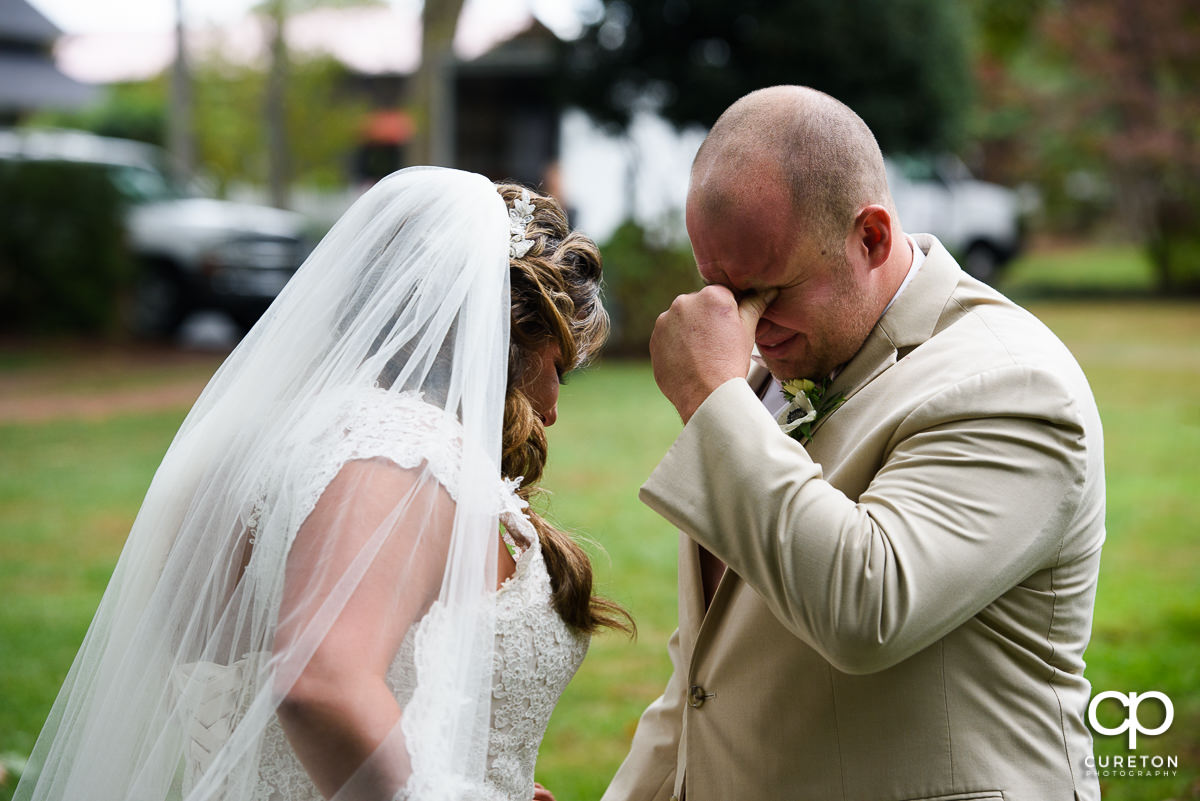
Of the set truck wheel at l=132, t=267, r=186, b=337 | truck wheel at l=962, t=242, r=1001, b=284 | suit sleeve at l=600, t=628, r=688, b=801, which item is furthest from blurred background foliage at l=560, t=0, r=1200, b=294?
suit sleeve at l=600, t=628, r=688, b=801

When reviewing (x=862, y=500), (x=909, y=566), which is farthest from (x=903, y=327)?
(x=909, y=566)

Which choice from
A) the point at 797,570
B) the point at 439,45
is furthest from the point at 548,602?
the point at 439,45

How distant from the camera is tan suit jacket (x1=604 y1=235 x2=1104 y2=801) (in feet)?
6.36

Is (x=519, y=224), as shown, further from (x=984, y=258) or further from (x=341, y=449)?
(x=984, y=258)

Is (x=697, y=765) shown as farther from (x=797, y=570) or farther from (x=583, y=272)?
(x=583, y=272)

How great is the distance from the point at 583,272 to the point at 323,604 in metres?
0.98

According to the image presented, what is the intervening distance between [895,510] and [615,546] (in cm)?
596

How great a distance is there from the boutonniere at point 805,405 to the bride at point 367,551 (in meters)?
0.45

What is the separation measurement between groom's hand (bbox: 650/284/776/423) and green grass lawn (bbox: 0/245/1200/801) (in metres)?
0.71

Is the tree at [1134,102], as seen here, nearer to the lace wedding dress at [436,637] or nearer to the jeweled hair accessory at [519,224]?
the jeweled hair accessory at [519,224]

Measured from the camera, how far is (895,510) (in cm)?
197

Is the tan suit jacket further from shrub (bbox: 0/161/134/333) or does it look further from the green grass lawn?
shrub (bbox: 0/161/134/333)

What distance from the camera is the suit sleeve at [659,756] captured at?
9.09 ft

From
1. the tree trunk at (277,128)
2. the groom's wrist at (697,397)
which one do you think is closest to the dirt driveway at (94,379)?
the tree trunk at (277,128)
